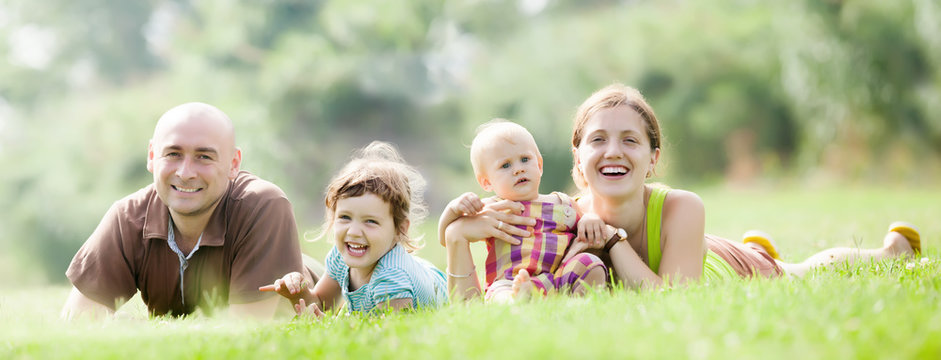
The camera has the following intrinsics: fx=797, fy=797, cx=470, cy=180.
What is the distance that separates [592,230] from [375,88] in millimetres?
17461

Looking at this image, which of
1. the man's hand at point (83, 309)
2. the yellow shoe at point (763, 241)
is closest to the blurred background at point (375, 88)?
the yellow shoe at point (763, 241)

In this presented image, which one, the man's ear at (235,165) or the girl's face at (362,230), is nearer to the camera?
the girl's face at (362,230)

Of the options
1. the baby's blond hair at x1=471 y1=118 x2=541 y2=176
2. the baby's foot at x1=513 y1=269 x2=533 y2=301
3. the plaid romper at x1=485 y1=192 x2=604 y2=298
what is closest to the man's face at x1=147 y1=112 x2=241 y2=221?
the baby's blond hair at x1=471 y1=118 x2=541 y2=176

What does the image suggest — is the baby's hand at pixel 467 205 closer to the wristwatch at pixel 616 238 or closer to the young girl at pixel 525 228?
the young girl at pixel 525 228

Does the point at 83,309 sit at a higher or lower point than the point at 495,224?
lower

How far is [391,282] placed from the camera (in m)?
4.02

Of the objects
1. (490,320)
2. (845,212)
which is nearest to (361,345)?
(490,320)

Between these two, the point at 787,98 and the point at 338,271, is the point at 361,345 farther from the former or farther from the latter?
the point at 787,98

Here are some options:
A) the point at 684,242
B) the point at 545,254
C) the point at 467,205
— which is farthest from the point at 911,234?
the point at 467,205

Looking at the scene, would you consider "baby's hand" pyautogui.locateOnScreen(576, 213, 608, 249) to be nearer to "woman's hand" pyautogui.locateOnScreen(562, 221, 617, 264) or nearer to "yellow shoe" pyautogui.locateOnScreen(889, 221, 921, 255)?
"woman's hand" pyautogui.locateOnScreen(562, 221, 617, 264)

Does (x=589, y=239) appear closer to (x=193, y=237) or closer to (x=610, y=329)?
(x=610, y=329)

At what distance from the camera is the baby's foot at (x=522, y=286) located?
3709 mm

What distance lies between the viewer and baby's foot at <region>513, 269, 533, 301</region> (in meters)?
3.71

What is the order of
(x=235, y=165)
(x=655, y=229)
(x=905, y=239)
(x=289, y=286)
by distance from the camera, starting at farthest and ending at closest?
(x=905, y=239) < (x=235, y=165) < (x=655, y=229) < (x=289, y=286)
